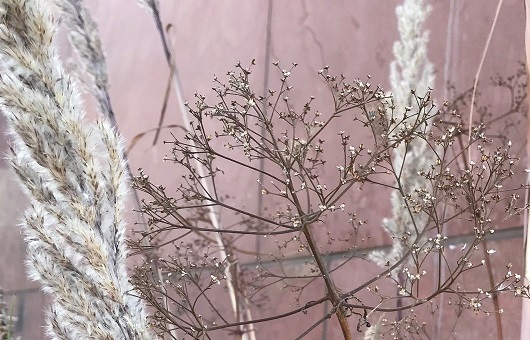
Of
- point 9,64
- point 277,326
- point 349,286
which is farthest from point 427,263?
point 9,64

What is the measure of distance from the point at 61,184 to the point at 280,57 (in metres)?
0.63

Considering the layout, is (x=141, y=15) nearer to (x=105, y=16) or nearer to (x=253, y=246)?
(x=105, y=16)

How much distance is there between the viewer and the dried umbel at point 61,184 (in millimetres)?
336

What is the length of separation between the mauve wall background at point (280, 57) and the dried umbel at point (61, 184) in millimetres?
450

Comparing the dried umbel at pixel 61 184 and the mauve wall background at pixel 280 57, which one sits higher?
the mauve wall background at pixel 280 57

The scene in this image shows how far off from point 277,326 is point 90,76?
468mm

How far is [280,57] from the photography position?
925 millimetres

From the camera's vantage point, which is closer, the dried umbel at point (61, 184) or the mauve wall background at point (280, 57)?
the dried umbel at point (61, 184)

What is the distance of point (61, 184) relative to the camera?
13.7 inches

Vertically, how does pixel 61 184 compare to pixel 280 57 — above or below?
below

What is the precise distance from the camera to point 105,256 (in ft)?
1.16

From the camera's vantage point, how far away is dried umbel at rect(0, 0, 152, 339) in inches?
13.2

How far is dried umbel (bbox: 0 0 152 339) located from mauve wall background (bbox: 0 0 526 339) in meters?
0.45

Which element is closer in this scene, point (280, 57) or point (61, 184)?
point (61, 184)
